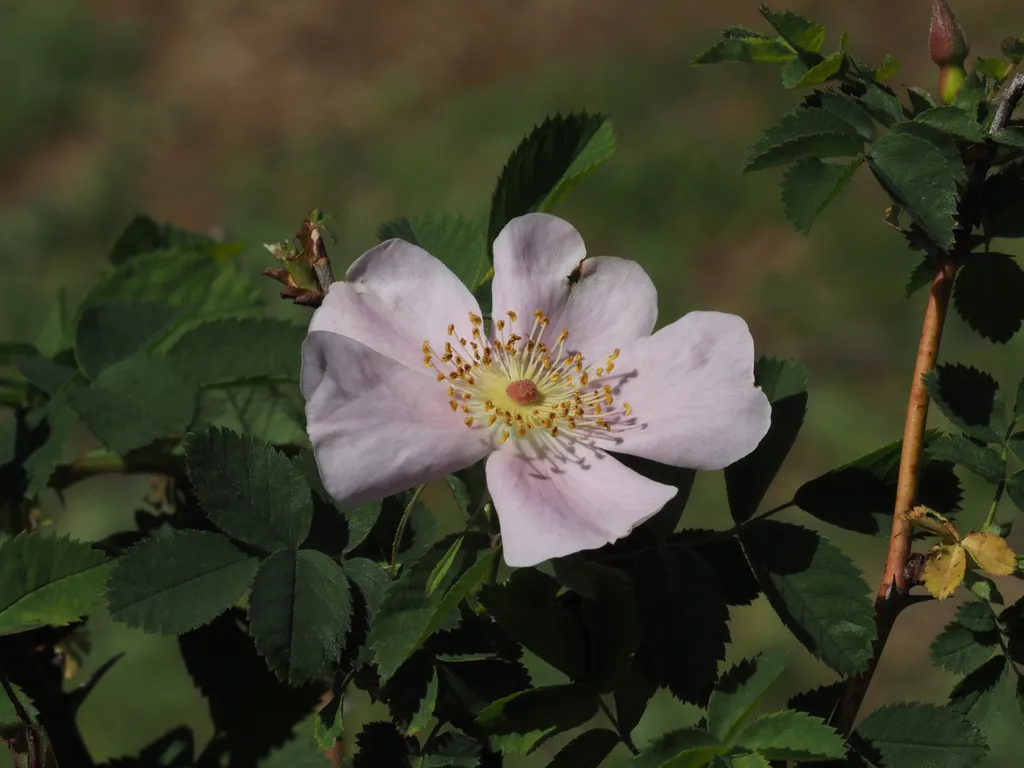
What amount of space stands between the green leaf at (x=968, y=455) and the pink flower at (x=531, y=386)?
0.50 ft

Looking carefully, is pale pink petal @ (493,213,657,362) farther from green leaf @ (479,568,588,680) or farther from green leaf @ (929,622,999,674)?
green leaf @ (929,622,999,674)

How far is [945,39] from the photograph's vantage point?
91cm

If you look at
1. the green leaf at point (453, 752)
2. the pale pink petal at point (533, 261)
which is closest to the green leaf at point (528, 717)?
the green leaf at point (453, 752)

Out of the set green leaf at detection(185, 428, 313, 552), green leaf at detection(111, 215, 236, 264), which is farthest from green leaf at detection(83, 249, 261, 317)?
green leaf at detection(185, 428, 313, 552)

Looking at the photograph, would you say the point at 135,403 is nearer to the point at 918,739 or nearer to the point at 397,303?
the point at 397,303

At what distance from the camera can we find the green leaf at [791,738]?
0.78 m

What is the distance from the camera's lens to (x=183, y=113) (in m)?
5.58

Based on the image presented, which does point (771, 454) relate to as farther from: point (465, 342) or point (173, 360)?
point (173, 360)

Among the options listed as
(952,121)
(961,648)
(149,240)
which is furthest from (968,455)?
(149,240)

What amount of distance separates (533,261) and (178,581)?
1.30 feet

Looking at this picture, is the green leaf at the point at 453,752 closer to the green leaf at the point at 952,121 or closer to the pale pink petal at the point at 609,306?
the pale pink petal at the point at 609,306

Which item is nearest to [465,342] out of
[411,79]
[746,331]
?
[746,331]

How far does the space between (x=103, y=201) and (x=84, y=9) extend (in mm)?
1590

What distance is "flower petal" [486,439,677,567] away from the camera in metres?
0.81
